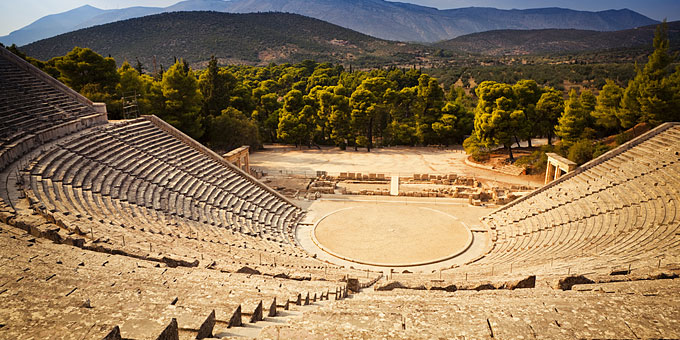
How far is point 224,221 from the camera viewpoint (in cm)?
1576

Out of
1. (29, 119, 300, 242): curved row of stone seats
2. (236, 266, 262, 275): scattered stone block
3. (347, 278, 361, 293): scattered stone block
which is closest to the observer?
(236, 266, 262, 275): scattered stone block

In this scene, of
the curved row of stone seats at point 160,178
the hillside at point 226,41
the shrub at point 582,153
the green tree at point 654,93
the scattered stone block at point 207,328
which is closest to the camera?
the scattered stone block at point 207,328

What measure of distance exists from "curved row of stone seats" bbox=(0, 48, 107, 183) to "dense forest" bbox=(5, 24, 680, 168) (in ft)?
22.4

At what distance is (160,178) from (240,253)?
6566mm

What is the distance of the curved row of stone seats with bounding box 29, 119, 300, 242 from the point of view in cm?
1355

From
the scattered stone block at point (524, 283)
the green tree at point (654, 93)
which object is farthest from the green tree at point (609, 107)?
the scattered stone block at point (524, 283)

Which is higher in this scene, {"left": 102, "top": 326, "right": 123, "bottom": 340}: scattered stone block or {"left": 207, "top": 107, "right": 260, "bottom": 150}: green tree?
{"left": 102, "top": 326, "right": 123, "bottom": 340}: scattered stone block

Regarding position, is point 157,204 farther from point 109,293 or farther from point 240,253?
point 109,293

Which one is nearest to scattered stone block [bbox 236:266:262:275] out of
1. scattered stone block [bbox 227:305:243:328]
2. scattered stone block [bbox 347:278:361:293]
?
scattered stone block [bbox 347:278:361:293]

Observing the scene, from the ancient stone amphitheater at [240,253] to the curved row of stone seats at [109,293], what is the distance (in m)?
0.03

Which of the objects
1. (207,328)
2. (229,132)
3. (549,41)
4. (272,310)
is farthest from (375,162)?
(549,41)

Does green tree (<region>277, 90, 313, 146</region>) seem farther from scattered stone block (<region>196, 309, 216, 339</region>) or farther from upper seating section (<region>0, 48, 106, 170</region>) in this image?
scattered stone block (<region>196, 309, 216, 339</region>)

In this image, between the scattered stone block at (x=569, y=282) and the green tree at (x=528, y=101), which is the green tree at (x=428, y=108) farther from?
the scattered stone block at (x=569, y=282)

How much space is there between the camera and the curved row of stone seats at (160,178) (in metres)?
13.5
